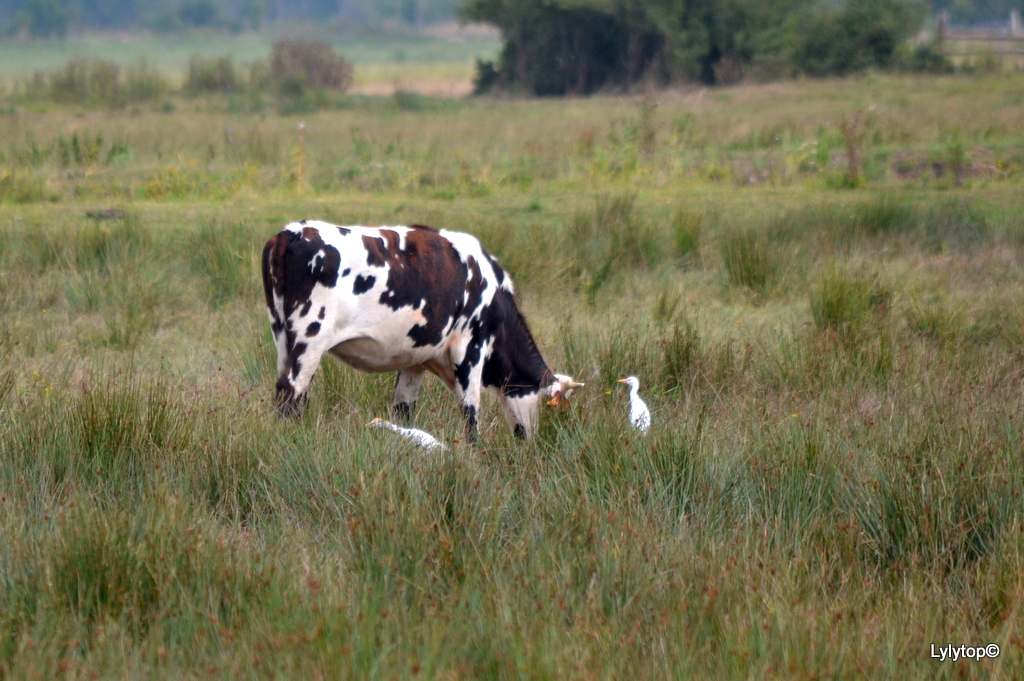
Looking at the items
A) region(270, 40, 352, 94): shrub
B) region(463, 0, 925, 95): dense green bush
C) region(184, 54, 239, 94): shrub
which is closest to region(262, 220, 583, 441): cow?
region(463, 0, 925, 95): dense green bush

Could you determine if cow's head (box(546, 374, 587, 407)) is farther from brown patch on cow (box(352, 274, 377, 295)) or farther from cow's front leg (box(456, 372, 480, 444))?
brown patch on cow (box(352, 274, 377, 295))

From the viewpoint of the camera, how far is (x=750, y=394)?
5.92m

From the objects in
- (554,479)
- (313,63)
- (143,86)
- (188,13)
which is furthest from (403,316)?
(188,13)

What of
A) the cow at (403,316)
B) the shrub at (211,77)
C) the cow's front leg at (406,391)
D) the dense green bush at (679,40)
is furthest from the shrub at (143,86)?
the cow at (403,316)

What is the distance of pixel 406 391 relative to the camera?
19.1 feet

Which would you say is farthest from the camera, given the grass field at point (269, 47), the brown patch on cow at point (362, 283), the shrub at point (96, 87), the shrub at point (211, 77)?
the grass field at point (269, 47)

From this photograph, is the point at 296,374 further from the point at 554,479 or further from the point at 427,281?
the point at 554,479

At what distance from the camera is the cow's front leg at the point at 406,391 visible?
18.9 ft

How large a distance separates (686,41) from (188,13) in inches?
2839

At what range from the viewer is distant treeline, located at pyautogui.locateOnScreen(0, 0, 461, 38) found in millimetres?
81875

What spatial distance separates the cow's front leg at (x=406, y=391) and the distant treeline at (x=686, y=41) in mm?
30368

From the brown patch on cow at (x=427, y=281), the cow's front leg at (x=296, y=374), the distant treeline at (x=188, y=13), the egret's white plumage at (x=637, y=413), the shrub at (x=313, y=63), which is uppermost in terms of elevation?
the distant treeline at (x=188, y=13)

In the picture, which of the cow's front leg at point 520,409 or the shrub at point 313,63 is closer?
the cow's front leg at point 520,409

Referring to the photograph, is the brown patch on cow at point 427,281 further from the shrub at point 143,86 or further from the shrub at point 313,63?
the shrub at point 313,63
